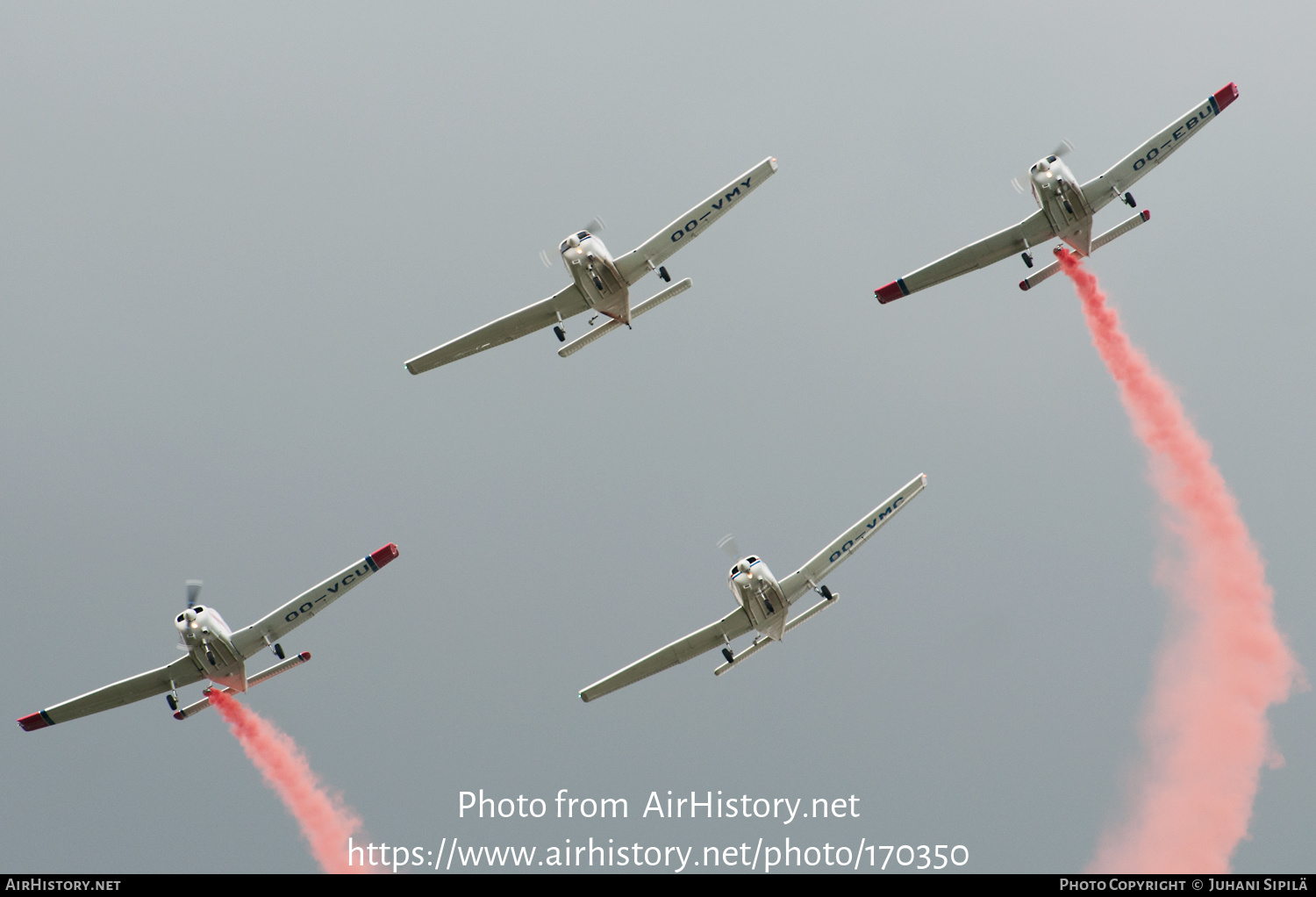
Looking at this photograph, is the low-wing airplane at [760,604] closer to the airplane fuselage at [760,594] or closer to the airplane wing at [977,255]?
the airplane fuselage at [760,594]

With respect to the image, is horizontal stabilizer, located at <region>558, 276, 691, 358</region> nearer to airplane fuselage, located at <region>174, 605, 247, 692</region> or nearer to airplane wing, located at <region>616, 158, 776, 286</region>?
airplane wing, located at <region>616, 158, 776, 286</region>

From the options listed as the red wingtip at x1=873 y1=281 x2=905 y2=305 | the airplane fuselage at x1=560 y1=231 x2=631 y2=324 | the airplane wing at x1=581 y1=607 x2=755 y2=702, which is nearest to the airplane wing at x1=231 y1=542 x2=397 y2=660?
the airplane wing at x1=581 y1=607 x2=755 y2=702

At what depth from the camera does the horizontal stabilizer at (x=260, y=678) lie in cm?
4453

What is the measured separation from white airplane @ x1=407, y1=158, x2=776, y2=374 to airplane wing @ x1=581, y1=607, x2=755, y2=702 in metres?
10.8

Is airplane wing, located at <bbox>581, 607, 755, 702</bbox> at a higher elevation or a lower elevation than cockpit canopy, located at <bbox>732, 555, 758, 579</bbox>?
lower

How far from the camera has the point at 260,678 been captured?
1772 inches

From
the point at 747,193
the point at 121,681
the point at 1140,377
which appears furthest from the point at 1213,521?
the point at 121,681

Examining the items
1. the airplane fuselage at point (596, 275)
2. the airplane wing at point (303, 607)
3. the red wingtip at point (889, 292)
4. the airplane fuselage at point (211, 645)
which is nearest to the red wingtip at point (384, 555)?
the airplane wing at point (303, 607)

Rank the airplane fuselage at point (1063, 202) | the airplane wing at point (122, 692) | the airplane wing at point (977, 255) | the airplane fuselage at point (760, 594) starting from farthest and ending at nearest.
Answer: the airplane wing at point (122, 692), the airplane wing at point (977, 255), the airplane fuselage at point (760, 594), the airplane fuselage at point (1063, 202)

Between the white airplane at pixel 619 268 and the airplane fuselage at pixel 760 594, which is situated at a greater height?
the white airplane at pixel 619 268

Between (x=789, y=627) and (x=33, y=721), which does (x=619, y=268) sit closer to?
(x=789, y=627)

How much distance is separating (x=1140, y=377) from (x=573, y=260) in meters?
21.7

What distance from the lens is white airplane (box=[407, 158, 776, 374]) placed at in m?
43.7
